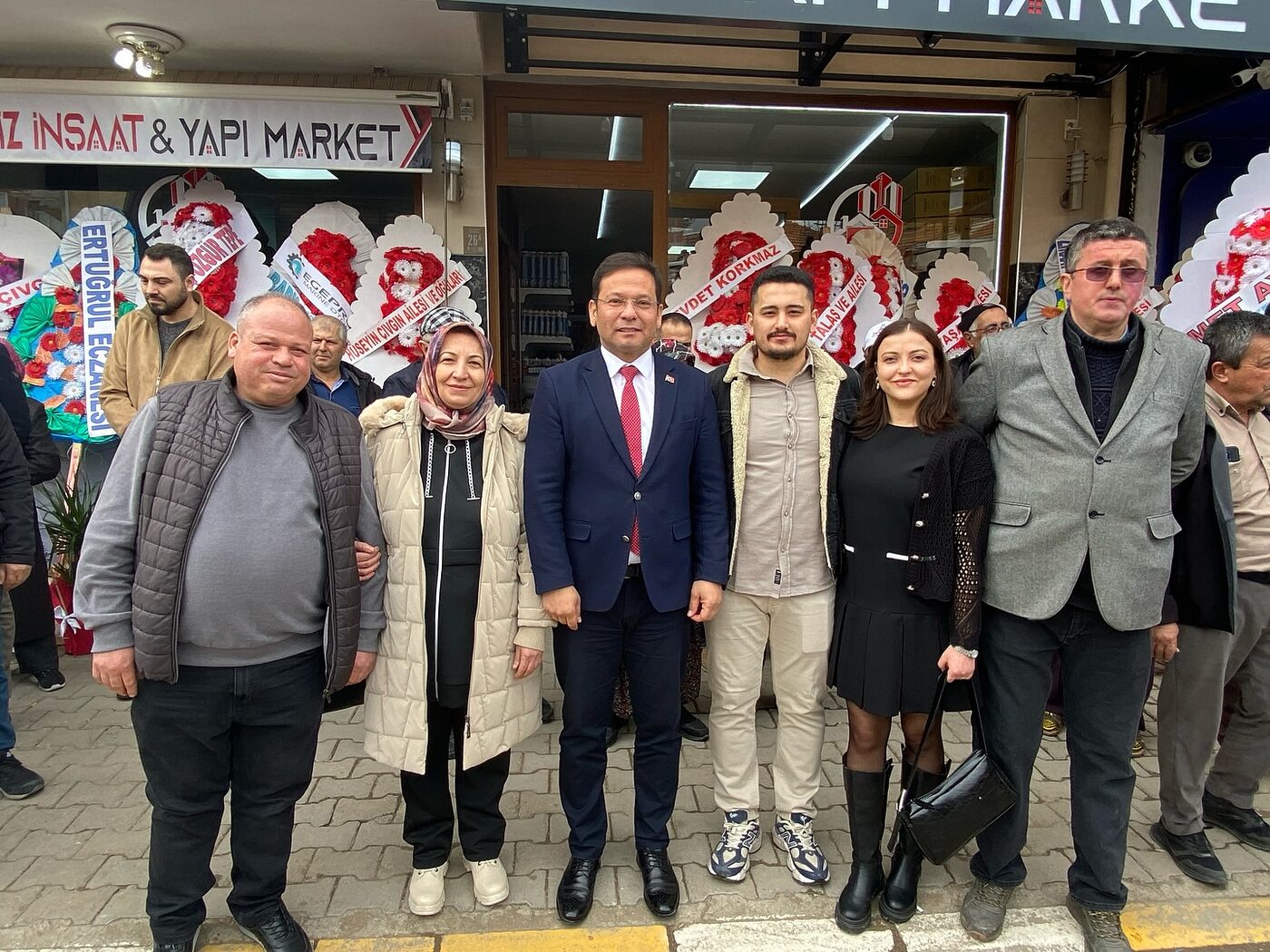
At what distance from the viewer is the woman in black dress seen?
2451 mm

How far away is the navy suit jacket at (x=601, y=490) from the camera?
2.53m

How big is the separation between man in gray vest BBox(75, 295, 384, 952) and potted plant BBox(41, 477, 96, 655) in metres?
2.92

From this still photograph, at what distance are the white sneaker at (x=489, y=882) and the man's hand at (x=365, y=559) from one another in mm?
1118

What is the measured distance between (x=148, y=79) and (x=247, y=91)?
615mm

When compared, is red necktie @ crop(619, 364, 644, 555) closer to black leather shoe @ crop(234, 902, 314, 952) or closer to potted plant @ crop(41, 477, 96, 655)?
black leather shoe @ crop(234, 902, 314, 952)

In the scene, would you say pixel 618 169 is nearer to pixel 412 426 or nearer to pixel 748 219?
pixel 748 219

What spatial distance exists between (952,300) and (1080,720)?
4188 mm

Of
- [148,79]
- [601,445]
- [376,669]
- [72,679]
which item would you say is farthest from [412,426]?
[148,79]

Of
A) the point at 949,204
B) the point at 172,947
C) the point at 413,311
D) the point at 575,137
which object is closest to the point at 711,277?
the point at 575,137

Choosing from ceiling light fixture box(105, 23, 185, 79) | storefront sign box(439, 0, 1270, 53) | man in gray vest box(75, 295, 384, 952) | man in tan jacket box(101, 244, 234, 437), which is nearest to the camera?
man in gray vest box(75, 295, 384, 952)

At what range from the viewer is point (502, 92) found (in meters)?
5.36

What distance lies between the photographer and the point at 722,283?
5812mm

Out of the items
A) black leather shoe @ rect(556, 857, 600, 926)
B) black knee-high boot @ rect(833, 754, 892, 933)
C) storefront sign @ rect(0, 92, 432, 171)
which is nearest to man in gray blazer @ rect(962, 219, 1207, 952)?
black knee-high boot @ rect(833, 754, 892, 933)

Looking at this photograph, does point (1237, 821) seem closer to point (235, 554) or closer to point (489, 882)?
point (489, 882)
